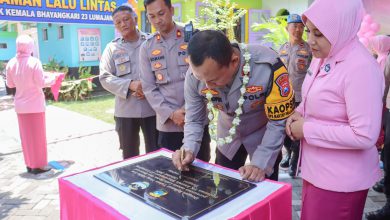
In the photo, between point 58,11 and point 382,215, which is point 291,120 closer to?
point 382,215

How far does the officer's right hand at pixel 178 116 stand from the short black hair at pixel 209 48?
3.14 ft

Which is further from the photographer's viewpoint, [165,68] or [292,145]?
[292,145]

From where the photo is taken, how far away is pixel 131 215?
1.20 metres

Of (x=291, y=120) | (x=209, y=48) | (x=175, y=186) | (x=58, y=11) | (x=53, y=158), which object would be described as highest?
(x=58, y=11)

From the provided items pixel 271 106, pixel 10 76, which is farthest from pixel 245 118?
pixel 10 76

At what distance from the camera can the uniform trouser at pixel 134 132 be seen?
3000 millimetres

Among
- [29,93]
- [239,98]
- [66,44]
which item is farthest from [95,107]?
[239,98]

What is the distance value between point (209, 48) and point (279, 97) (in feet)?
1.46

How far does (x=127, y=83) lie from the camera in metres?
2.83

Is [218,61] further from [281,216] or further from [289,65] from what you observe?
[289,65]

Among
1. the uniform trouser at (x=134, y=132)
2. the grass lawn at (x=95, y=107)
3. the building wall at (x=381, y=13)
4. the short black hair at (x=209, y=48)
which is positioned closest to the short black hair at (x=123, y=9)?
the uniform trouser at (x=134, y=132)

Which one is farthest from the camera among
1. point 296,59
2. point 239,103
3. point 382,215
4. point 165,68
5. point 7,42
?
point 7,42

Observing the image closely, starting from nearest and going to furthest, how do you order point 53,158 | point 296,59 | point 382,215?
point 382,215, point 296,59, point 53,158

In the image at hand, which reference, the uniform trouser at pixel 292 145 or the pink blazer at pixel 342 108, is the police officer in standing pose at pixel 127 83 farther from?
the pink blazer at pixel 342 108
